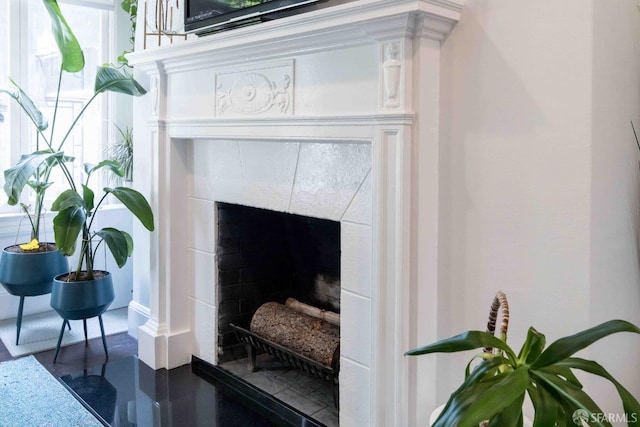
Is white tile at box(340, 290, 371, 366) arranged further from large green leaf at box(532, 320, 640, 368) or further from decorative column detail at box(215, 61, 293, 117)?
large green leaf at box(532, 320, 640, 368)

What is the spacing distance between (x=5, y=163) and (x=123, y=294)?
3.41 feet

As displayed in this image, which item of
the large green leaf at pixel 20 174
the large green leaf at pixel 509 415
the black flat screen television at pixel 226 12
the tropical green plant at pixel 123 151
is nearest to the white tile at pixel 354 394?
the large green leaf at pixel 509 415

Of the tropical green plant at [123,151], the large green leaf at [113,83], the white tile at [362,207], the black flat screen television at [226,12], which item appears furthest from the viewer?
the tropical green plant at [123,151]

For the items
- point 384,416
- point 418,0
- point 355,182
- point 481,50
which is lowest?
point 384,416

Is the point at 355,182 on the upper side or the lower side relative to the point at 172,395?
upper

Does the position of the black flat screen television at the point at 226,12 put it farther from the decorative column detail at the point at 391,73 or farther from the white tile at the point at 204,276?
the white tile at the point at 204,276

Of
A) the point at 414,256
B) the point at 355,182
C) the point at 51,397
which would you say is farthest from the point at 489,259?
the point at 51,397

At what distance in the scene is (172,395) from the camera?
2.26 metres

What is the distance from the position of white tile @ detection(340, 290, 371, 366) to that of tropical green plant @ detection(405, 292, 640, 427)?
701 mm

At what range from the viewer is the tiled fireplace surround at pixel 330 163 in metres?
1.54

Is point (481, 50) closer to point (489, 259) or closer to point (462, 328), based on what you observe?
point (489, 259)

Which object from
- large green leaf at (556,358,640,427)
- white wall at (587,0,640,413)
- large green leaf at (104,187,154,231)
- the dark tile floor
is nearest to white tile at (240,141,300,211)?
large green leaf at (104,187,154,231)

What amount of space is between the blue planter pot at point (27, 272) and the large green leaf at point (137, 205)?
74cm

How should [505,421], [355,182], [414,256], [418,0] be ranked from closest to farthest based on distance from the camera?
[505,421], [418,0], [414,256], [355,182]
